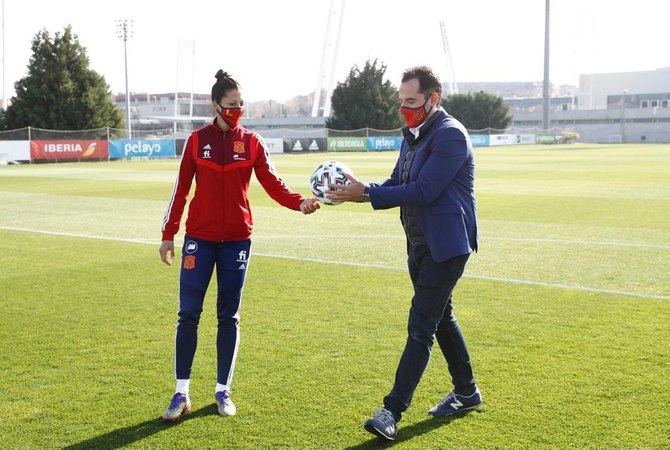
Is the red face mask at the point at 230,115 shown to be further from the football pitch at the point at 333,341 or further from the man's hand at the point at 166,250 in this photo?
the football pitch at the point at 333,341

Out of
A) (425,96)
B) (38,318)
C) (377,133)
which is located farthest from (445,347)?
(377,133)

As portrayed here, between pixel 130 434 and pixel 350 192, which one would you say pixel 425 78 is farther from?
pixel 130 434

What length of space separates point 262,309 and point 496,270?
357 cm

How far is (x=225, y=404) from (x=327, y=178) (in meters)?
1.61

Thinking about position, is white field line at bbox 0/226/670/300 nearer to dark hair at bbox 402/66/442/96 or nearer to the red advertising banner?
dark hair at bbox 402/66/442/96

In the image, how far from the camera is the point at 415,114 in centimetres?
449

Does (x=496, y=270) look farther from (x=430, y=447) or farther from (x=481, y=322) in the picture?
(x=430, y=447)

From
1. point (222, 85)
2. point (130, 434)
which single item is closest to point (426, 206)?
point (222, 85)

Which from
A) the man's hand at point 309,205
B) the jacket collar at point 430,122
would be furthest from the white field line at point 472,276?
the jacket collar at point 430,122

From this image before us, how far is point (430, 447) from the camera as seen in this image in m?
4.41

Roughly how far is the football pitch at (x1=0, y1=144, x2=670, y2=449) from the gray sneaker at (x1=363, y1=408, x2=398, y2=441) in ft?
0.32

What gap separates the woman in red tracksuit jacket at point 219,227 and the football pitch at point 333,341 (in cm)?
35

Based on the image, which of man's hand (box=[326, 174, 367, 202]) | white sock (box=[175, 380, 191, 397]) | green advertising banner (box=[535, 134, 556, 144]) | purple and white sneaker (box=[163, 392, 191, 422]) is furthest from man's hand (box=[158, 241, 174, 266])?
green advertising banner (box=[535, 134, 556, 144])

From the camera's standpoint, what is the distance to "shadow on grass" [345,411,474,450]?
4.43 m
